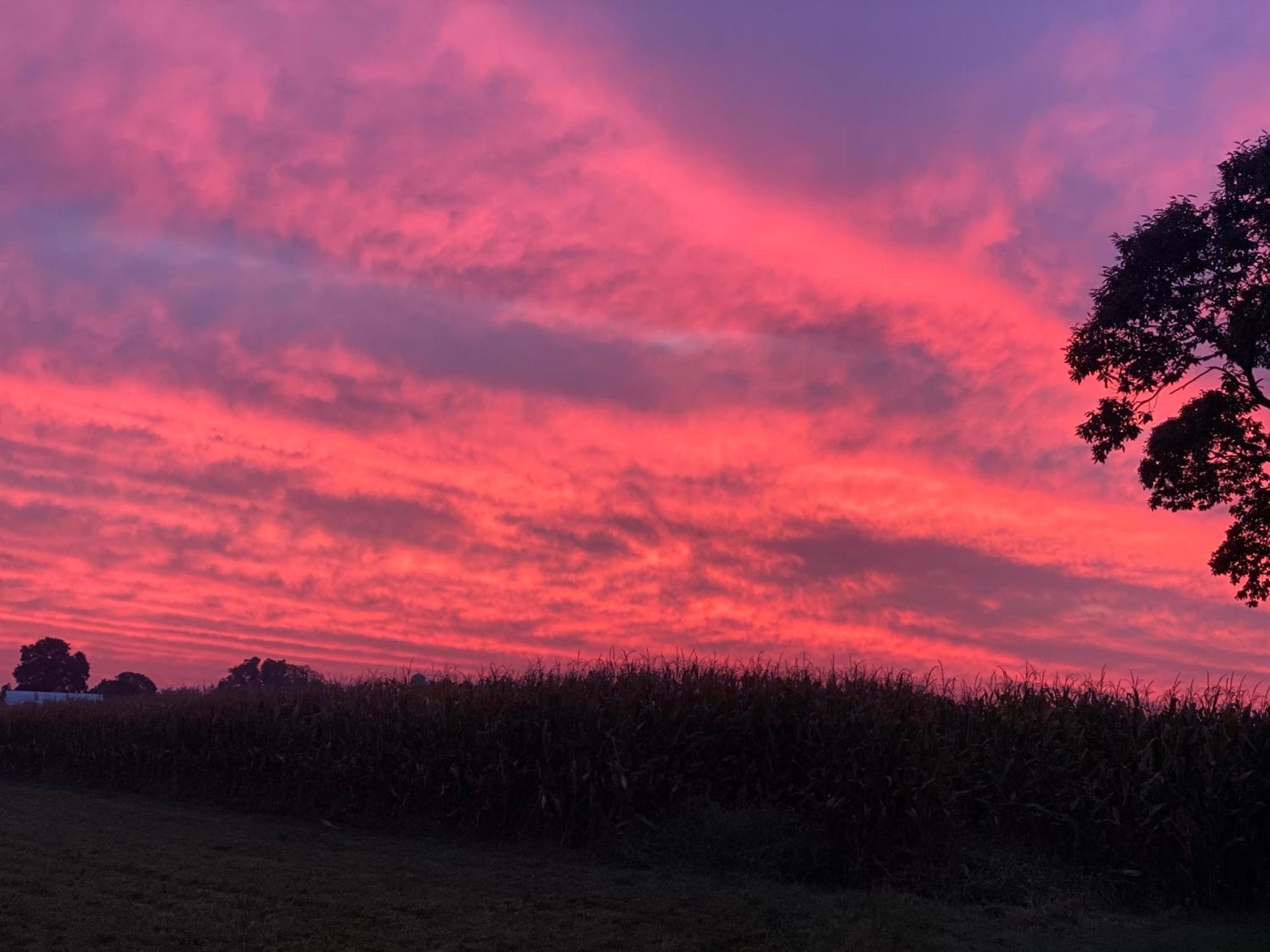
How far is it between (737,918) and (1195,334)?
16.8 m

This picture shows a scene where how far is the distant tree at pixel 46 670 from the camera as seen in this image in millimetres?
72250

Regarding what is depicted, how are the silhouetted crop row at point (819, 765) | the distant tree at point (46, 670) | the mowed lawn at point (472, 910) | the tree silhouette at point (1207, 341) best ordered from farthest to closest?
the distant tree at point (46, 670), the tree silhouette at point (1207, 341), the silhouetted crop row at point (819, 765), the mowed lawn at point (472, 910)

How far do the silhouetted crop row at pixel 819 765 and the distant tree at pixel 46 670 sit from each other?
6049 centimetres

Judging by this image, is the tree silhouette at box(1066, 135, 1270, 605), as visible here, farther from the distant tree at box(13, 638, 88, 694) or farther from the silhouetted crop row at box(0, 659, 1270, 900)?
the distant tree at box(13, 638, 88, 694)

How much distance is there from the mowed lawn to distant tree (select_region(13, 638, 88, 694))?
215 feet

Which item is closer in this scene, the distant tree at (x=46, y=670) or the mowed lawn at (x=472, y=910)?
the mowed lawn at (x=472, y=910)

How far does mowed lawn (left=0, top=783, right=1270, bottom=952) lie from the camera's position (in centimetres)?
1052

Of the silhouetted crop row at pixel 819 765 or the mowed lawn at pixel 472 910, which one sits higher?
the silhouetted crop row at pixel 819 765

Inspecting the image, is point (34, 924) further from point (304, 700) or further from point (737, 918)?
point (304, 700)

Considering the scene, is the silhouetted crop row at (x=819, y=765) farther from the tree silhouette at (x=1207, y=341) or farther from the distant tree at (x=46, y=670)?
the distant tree at (x=46, y=670)

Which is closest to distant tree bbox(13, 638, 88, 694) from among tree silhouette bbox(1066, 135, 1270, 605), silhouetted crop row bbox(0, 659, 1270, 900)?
silhouetted crop row bbox(0, 659, 1270, 900)

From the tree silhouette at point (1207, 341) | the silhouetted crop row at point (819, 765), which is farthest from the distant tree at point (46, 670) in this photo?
the tree silhouette at point (1207, 341)

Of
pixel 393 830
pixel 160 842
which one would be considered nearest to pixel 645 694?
pixel 393 830

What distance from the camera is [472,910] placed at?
11.8 metres
